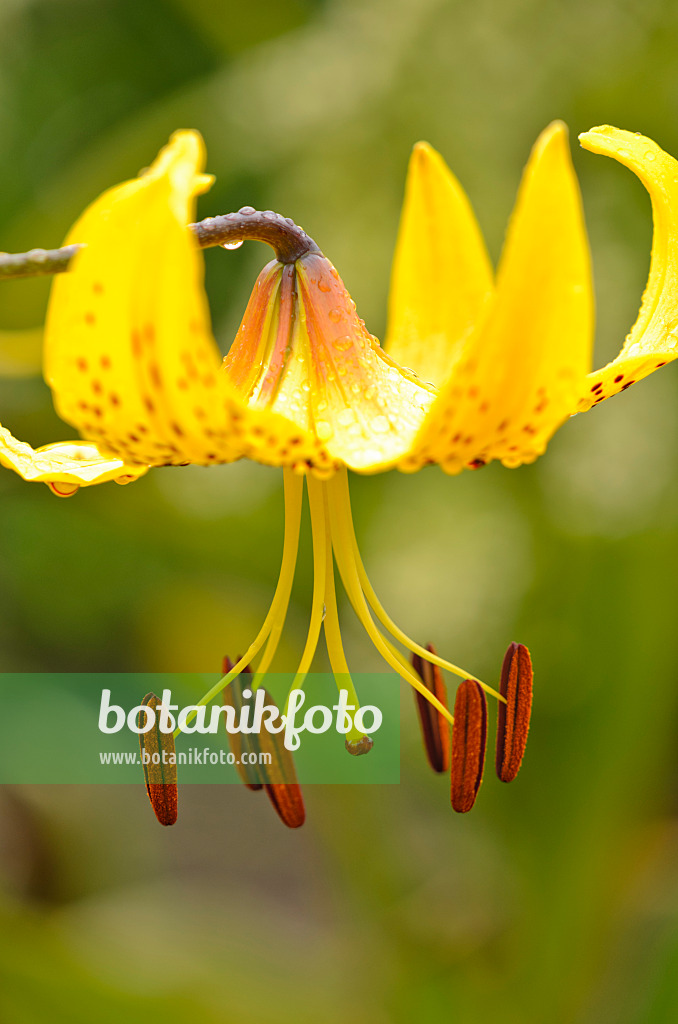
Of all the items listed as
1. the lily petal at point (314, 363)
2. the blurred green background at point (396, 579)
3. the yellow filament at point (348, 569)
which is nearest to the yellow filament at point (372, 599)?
the yellow filament at point (348, 569)

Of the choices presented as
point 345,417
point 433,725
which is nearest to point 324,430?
point 345,417

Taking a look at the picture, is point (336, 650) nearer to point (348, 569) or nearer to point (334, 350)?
point (348, 569)

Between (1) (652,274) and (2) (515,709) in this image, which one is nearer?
(1) (652,274)

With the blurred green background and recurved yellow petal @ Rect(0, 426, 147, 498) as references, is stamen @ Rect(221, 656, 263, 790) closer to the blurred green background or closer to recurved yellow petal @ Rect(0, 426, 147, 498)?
recurved yellow petal @ Rect(0, 426, 147, 498)

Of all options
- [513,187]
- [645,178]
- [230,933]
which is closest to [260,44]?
[513,187]

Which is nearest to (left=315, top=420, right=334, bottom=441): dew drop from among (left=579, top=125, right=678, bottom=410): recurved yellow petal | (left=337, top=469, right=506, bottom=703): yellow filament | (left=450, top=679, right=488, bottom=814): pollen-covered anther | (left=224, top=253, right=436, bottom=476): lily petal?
(left=224, top=253, right=436, bottom=476): lily petal
